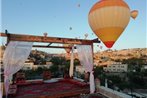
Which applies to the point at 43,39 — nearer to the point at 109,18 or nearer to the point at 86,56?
the point at 86,56

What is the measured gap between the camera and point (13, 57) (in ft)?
23.6

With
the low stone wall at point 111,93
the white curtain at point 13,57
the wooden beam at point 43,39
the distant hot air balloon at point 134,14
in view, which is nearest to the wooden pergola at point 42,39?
the wooden beam at point 43,39

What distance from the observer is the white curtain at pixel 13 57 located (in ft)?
23.0

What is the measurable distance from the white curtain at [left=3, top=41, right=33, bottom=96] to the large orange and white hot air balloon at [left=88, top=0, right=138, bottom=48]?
2.70m

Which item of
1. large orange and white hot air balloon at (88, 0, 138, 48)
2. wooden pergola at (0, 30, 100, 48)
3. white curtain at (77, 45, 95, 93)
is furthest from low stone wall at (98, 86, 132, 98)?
wooden pergola at (0, 30, 100, 48)

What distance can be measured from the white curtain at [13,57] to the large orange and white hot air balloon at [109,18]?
270 cm

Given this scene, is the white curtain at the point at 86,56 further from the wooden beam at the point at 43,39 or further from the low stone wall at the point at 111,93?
the low stone wall at the point at 111,93

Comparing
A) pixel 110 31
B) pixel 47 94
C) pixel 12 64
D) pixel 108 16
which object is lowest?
pixel 47 94

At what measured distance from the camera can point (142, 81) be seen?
5766 cm

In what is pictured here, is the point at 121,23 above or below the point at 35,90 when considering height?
above

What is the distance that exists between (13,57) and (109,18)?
11.9 feet

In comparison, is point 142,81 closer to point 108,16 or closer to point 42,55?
point 42,55

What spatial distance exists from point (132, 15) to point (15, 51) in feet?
15.9

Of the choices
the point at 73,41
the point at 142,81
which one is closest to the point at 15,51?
the point at 73,41
